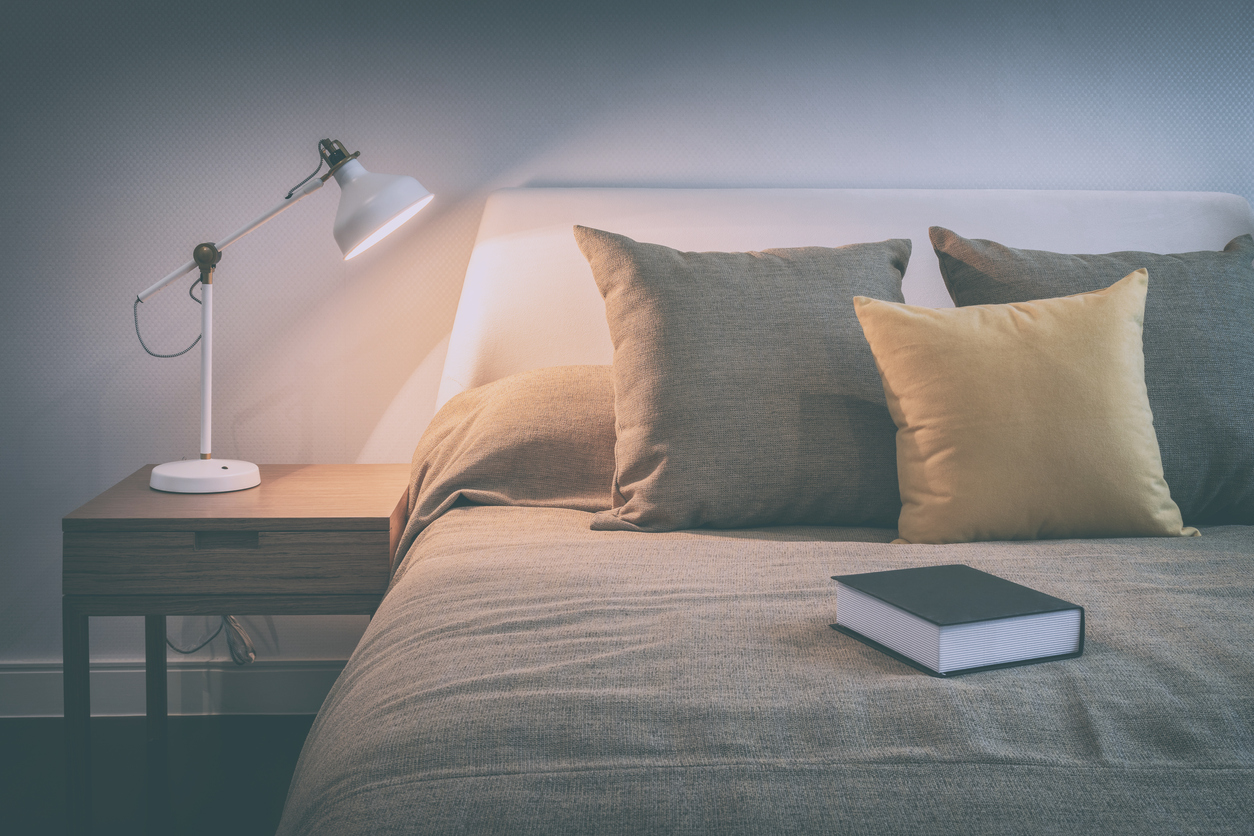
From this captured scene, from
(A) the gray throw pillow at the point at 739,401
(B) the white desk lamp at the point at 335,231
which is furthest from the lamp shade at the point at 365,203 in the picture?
(A) the gray throw pillow at the point at 739,401

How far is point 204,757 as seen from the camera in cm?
171

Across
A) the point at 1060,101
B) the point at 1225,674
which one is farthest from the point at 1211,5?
the point at 1225,674

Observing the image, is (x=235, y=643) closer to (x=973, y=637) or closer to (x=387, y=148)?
(x=387, y=148)

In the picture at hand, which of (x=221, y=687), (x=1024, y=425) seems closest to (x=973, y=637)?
(x=1024, y=425)

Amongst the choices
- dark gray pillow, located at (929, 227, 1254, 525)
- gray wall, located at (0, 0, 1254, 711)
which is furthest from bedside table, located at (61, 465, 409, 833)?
dark gray pillow, located at (929, 227, 1254, 525)

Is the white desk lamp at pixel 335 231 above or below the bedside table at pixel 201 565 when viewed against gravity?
above

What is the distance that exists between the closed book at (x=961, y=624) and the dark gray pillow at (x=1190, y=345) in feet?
2.31

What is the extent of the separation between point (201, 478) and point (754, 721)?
1.26m

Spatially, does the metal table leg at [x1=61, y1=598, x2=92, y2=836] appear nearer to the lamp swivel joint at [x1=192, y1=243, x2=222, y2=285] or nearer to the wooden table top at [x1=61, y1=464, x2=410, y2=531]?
the wooden table top at [x1=61, y1=464, x2=410, y2=531]

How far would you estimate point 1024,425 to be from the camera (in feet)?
3.72

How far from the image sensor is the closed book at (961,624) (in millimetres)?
716

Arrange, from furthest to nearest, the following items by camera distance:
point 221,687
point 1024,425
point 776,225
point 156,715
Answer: point 221,687, point 776,225, point 156,715, point 1024,425

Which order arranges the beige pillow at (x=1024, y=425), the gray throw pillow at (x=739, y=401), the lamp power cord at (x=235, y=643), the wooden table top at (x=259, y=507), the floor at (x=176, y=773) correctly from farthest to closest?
the lamp power cord at (x=235, y=643)
the floor at (x=176, y=773)
the wooden table top at (x=259, y=507)
the gray throw pillow at (x=739, y=401)
the beige pillow at (x=1024, y=425)

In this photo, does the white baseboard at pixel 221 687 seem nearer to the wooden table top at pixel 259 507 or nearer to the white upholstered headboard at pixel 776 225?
A: the wooden table top at pixel 259 507
